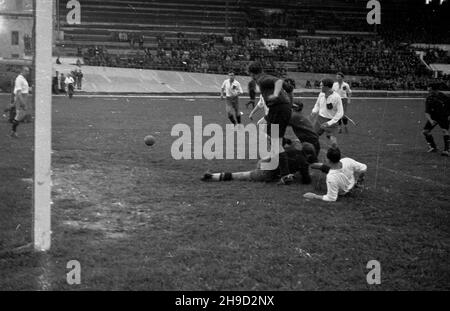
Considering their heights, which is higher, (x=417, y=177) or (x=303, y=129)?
(x=303, y=129)

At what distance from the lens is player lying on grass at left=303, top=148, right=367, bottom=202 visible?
24.3 ft

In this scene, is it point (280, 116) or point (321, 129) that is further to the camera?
point (321, 129)

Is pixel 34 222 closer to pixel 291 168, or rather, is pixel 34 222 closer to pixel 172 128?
pixel 291 168

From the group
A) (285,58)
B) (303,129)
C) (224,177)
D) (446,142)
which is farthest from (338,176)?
(285,58)

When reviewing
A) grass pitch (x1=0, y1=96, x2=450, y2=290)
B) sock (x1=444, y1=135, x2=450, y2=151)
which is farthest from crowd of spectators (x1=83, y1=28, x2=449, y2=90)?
grass pitch (x1=0, y1=96, x2=450, y2=290)

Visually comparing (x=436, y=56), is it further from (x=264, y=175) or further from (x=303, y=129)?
(x=264, y=175)

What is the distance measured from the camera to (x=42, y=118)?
4.96 metres

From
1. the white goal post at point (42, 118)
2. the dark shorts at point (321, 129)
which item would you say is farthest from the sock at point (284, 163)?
the white goal post at point (42, 118)

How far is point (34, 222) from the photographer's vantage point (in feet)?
16.7

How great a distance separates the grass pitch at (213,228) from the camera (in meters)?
4.64

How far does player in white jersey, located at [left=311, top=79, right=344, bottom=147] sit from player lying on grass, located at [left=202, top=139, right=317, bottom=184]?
2.51 metres

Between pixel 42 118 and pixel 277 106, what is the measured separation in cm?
447
